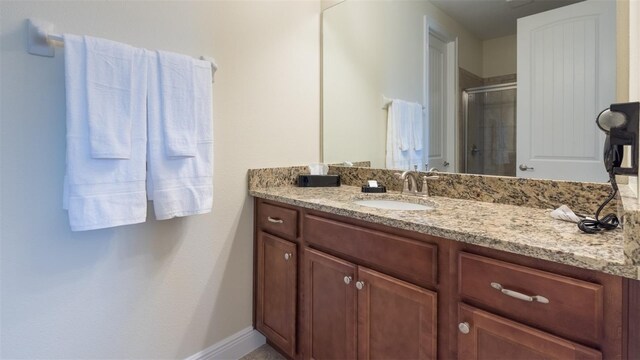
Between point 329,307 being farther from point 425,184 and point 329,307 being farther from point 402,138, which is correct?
point 402,138

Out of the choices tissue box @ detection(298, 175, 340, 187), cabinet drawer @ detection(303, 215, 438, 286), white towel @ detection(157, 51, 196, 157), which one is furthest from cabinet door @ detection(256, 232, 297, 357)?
white towel @ detection(157, 51, 196, 157)

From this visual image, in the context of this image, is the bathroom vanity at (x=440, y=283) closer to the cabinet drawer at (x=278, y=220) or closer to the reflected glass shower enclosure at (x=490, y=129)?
the cabinet drawer at (x=278, y=220)

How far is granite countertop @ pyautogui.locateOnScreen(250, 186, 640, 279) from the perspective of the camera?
0.69 m

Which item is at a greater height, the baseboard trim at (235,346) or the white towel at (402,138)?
the white towel at (402,138)

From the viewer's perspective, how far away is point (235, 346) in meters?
1.64

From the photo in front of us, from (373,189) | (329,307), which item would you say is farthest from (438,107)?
(329,307)

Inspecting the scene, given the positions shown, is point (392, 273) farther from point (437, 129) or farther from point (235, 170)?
point (235, 170)

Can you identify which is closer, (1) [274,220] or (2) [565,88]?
(2) [565,88]

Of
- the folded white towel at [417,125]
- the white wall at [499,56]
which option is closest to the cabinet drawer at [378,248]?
the folded white towel at [417,125]

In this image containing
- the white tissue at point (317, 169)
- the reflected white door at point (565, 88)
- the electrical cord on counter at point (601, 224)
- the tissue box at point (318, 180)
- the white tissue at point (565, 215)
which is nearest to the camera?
the electrical cord on counter at point (601, 224)

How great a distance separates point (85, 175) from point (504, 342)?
1.31 m

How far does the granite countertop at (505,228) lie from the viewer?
69cm

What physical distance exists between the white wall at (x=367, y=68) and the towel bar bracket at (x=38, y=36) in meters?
1.34

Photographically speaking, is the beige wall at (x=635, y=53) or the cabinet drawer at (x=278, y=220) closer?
the beige wall at (x=635, y=53)
